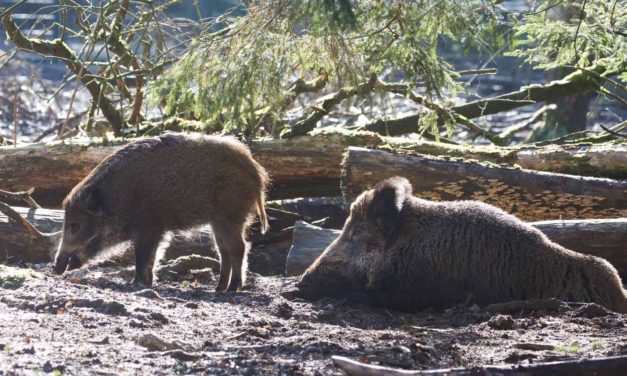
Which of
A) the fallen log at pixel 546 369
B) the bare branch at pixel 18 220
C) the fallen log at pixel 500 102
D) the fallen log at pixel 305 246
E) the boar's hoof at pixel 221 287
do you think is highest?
the fallen log at pixel 500 102

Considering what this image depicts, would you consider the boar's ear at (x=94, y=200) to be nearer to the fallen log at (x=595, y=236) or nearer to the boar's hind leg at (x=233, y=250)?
the boar's hind leg at (x=233, y=250)

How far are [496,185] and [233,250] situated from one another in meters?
2.51

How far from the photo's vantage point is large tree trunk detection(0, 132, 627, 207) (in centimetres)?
926

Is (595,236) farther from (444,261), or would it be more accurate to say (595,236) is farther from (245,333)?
(245,333)

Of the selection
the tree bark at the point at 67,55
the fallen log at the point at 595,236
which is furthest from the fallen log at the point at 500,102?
the fallen log at the point at 595,236

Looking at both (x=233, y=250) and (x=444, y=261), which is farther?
(x=233, y=250)

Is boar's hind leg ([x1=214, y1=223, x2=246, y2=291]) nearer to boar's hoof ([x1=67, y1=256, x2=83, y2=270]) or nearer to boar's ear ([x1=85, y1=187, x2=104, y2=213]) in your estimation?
boar's ear ([x1=85, y1=187, x2=104, y2=213])

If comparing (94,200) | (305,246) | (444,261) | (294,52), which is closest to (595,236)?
(444,261)

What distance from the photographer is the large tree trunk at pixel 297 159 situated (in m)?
9.26

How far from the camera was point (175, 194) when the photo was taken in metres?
7.96

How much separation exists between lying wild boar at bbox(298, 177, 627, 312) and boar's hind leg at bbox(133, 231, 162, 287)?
1321 mm

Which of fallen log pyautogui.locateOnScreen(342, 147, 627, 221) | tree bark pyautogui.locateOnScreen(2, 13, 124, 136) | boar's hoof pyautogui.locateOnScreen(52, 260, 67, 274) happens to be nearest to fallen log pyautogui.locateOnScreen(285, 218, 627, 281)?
fallen log pyautogui.locateOnScreen(342, 147, 627, 221)

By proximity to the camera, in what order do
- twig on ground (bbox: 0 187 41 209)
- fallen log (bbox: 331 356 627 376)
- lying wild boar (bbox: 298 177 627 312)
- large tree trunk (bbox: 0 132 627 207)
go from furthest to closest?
large tree trunk (bbox: 0 132 627 207) < twig on ground (bbox: 0 187 41 209) < lying wild boar (bbox: 298 177 627 312) < fallen log (bbox: 331 356 627 376)

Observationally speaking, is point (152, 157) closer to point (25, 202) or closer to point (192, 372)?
point (25, 202)
